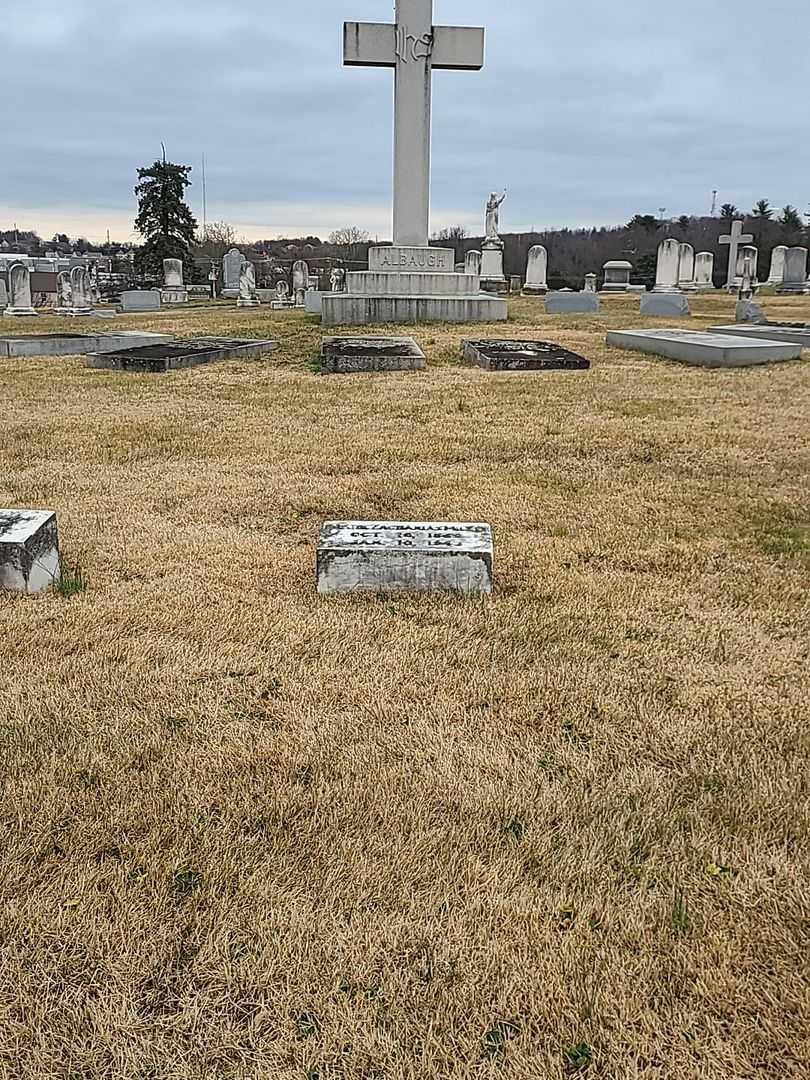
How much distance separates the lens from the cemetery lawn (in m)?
1.38

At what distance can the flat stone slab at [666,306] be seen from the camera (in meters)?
17.3

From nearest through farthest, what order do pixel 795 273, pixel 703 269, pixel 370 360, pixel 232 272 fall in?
1. pixel 370 360
2. pixel 795 273
3. pixel 703 269
4. pixel 232 272

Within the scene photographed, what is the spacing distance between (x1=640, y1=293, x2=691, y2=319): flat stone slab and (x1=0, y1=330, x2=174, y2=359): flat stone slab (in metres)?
10.6

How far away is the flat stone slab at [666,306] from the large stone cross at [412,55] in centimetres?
677

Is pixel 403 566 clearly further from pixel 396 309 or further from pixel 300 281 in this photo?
pixel 300 281

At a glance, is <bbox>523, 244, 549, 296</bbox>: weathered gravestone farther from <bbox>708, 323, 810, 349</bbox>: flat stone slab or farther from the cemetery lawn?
the cemetery lawn

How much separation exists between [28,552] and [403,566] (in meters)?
1.37

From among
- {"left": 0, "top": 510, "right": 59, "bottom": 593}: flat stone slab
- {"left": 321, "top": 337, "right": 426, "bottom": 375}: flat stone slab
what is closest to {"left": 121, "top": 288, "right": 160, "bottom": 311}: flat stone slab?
{"left": 321, "top": 337, "right": 426, "bottom": 375}: flat stone slab

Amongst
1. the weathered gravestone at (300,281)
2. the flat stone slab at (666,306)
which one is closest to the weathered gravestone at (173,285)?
the weathered gravestone at (300,281)

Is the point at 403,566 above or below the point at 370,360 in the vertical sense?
below

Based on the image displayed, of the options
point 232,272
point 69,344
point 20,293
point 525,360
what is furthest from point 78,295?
point 525,360

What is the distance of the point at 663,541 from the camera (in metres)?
3.71

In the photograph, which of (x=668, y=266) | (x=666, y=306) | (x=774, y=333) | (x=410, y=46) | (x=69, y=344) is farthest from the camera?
(x=668, y=266)

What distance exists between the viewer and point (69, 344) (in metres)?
11.7
